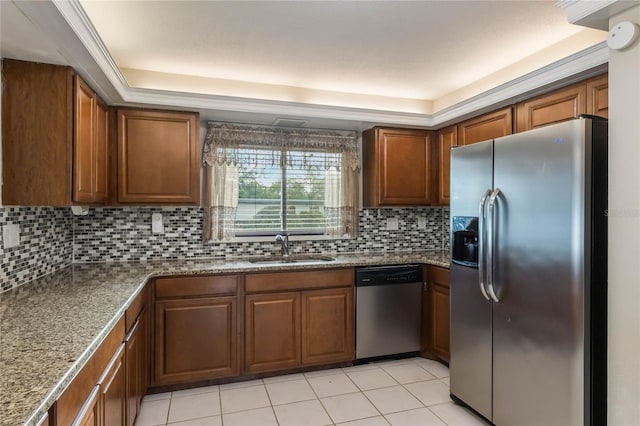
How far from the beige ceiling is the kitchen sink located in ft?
A: 4.44

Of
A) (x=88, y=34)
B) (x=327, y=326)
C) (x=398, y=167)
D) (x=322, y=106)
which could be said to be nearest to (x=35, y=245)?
(x=88, y=34)

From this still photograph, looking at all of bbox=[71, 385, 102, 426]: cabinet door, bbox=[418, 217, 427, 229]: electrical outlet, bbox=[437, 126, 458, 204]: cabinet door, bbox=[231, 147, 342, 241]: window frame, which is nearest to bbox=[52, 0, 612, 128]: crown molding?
bbox=[437, 126, 458, 204]: cabinet door

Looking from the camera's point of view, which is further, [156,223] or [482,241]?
[156,223]

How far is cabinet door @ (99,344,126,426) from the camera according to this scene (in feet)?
4.89

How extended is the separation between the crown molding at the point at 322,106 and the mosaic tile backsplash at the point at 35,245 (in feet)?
2.86

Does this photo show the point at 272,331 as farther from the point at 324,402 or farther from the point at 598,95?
the point at 598,95

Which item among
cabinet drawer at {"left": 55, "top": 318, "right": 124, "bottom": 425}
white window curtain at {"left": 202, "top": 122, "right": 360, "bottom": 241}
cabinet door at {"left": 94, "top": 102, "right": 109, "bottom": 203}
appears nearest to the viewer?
cabinet drawer at {"left": 55, "top": 318, "right": 124, "bottom": 425}

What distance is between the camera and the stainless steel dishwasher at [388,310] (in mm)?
3158

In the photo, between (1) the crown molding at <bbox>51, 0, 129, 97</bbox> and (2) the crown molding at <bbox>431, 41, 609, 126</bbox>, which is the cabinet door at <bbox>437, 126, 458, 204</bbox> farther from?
(1) the crown molding at <bbox>51, 0, 129, 97</bbox>

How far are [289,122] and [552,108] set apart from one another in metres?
1.93

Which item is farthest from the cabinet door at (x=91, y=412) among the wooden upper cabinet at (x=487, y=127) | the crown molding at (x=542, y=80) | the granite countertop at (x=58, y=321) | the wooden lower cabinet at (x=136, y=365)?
the wooden upper cabinet at (x=487, y=127)

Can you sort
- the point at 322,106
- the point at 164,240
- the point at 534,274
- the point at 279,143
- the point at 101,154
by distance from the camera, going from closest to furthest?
the point at 534,274
the point at 101,154
the point at 322,106
the point at 164,240
the point at 279,143

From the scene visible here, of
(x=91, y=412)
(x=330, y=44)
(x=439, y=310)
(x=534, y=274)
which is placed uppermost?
(x=330, y=44)

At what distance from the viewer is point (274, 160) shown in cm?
352
